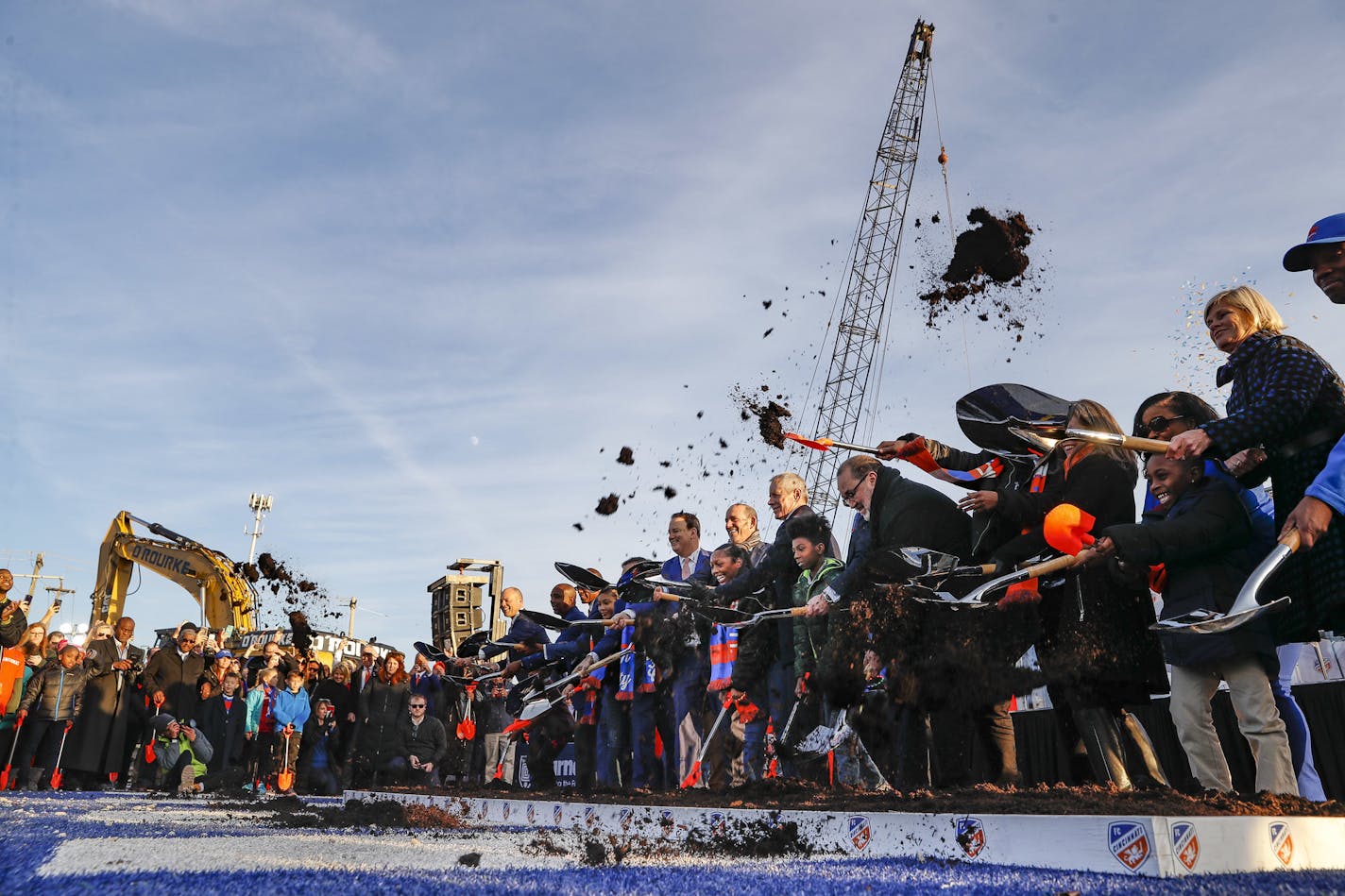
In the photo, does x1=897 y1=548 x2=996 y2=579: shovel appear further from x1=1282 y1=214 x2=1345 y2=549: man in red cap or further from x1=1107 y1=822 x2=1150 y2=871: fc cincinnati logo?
x1=1107 y1=822 x2=1150 y2=871: fc cincinnati logo

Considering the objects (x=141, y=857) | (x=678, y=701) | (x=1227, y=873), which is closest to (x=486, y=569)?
(x=678, y=701)

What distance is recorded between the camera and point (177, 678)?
39.2ft

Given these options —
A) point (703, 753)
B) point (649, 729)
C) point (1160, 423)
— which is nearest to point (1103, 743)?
point (1160, 423)

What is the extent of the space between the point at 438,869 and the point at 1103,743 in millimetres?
2950

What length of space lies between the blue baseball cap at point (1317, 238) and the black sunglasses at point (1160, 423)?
A: 92 centimetres

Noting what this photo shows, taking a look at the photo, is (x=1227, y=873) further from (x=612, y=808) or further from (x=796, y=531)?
(x=796, y=531)

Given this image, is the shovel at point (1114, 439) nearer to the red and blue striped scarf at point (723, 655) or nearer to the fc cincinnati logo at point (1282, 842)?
the fc cincinnati logo at point (1282, 842)

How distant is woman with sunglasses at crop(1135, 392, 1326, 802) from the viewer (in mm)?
3945

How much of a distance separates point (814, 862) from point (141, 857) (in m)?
2.51

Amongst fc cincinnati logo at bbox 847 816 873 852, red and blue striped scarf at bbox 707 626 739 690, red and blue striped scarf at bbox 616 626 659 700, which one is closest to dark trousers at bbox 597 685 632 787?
red and blue striped scarf at bbox 616 626 659 700

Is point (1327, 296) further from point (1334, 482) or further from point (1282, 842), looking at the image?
point (1282, 842)

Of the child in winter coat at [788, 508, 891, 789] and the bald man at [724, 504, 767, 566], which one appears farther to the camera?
the bald man at [724, 504, 767, 566]

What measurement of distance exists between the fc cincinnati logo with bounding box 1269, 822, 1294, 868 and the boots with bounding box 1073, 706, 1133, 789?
116cm

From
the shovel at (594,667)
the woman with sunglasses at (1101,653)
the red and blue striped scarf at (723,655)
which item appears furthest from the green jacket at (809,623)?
the shovel at (594,667)
